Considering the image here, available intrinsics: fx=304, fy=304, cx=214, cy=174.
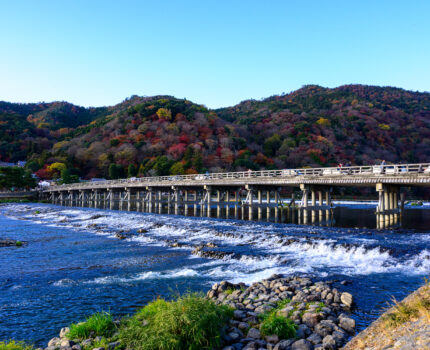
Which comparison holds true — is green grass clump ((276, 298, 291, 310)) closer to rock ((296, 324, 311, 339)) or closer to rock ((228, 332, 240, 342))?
rock ((296, 324, 311, 339))

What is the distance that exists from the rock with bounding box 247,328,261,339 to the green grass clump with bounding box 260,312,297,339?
4.5 inches

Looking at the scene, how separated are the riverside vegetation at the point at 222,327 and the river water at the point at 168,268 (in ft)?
4.02

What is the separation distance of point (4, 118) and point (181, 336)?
481 feet

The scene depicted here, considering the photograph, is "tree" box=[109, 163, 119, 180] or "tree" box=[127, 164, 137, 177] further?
"tree" box=[109, 163, 119, 180]

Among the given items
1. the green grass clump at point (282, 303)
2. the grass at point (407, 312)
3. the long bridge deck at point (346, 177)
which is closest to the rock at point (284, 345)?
the green grass clump at point (282, 303)

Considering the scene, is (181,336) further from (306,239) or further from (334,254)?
(306,239)

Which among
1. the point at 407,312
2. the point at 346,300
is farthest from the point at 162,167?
the point at 407,312

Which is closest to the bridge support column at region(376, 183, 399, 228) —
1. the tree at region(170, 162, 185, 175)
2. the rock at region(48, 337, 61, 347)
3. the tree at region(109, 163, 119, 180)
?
the rock at region(48, 337, 61, 347)

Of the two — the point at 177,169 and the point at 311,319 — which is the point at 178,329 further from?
the point at 177,169

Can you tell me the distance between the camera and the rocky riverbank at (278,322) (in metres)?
6.23

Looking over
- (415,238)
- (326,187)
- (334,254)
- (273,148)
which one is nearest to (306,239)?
(334,254)

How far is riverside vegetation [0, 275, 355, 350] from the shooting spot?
589 cm

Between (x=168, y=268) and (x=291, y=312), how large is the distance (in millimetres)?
7658

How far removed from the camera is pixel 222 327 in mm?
6637
